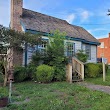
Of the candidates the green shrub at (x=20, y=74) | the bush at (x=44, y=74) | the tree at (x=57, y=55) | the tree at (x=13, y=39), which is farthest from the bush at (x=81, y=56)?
the tree at (x=13, y=39)

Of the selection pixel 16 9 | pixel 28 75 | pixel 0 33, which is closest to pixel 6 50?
pixel 0 33

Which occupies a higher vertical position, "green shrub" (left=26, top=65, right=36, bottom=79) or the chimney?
the chimney

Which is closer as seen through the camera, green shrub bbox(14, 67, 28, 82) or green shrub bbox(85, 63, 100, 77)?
green shrub bbox(14, 67, 28, 82)

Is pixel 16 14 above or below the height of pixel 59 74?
above

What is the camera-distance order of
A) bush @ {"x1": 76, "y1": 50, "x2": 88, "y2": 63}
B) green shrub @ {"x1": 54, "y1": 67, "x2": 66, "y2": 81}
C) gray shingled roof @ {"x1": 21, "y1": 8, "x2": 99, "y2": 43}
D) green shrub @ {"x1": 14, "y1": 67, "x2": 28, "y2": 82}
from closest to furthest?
green shrub @ {"x1": 14, "y1": 67, "x2": 28, "y2": 82} < green shrub @ {"x1": 54, "y1": 67, "x2": 66, "y2": 81} < gray shingled roof @ {"x1": 21, "y1": 8, "x2": 99, "y2": 43} < bush @ {"x1": 76, "y1": 50, "x2": 88, "y2": 63}

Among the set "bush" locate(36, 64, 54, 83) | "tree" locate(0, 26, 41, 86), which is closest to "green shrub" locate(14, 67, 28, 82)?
"bush" locate(36, 64, 54, 83)

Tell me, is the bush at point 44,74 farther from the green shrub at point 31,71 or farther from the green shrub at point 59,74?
the green shrub at point 31,71

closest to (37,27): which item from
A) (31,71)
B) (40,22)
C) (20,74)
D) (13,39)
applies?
(40,22)

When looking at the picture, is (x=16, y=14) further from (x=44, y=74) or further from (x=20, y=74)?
(x=44, y=74)

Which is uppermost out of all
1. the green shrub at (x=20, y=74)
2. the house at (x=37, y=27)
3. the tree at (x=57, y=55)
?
the house at (x=37, y=27)

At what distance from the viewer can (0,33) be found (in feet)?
29.1

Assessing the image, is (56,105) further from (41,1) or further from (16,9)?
(41,1)

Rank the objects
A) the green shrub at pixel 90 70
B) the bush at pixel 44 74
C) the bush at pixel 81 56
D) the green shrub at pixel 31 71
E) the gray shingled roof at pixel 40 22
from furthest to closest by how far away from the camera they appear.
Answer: the bush at pixel 81 56 → the gray shingled roof at pixel 40 22 → the green shrub at pixel 90 70 → the green shrub at pixel 31 71 → the bush at pixel 44 74

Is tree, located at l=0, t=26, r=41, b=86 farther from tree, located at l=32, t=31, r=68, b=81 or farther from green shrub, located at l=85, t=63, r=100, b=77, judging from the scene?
green shrub, located at l=85, t=63, r=100, b=77
